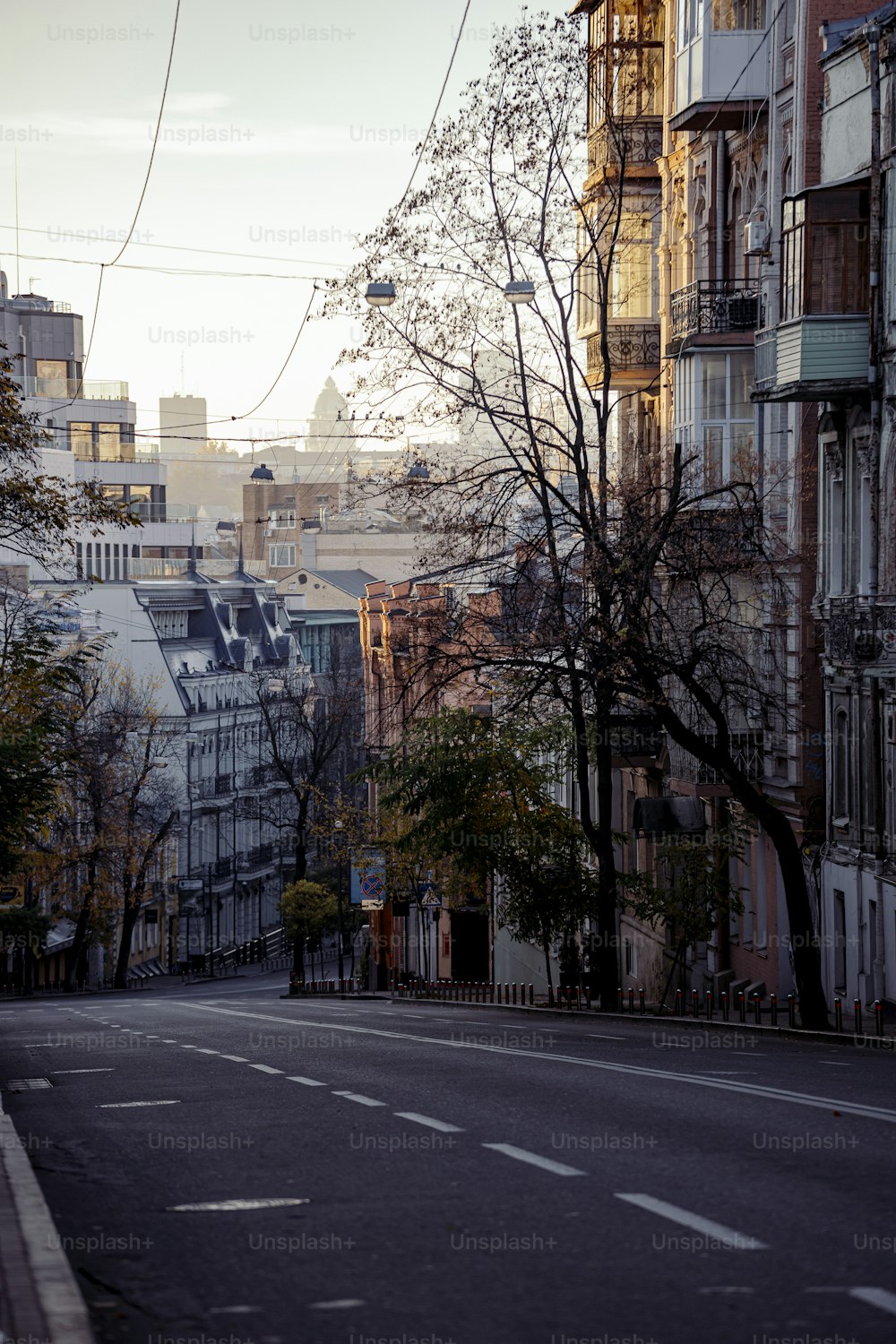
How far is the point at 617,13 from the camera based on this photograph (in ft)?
144

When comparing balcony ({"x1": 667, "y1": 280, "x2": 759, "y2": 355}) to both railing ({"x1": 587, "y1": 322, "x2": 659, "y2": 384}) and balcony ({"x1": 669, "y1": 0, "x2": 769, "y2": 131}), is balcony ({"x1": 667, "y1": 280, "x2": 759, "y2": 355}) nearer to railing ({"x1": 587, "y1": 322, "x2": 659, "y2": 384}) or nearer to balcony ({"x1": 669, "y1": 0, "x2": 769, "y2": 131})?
balcony ({"x1": 669, "y1": 0, "x2": 769, "y2": 131})

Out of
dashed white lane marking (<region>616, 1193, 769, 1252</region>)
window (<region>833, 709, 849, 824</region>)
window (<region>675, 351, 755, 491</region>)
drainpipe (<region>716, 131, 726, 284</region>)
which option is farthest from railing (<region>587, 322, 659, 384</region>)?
dashed white lane marking (<region>616, 1193, 769, 1252</region>)

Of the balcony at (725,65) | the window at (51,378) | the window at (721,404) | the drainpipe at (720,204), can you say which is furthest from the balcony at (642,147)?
the window at (51,378)

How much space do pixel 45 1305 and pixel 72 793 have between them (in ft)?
216

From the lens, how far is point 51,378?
139 metres

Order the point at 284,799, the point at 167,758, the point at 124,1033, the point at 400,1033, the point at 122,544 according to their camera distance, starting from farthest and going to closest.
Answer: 1. the point at 122,544
2. the point at 284,799
3. the point at 167,758
4. the point at 124,1033
5. the point at 400,1033

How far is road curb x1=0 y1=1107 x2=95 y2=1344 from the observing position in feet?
23.2

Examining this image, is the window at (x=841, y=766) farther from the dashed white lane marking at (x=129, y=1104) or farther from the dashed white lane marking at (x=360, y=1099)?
the dashed white lane marking at (x=129, y=1104)

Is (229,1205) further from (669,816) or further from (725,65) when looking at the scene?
(725,65)

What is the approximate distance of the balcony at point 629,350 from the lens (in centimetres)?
4341

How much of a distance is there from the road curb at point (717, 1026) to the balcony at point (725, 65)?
16111 mm

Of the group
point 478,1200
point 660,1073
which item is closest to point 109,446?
point 660,1073

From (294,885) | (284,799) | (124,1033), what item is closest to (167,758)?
(284,799)

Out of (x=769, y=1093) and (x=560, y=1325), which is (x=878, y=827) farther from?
(x=560, y=1325)
